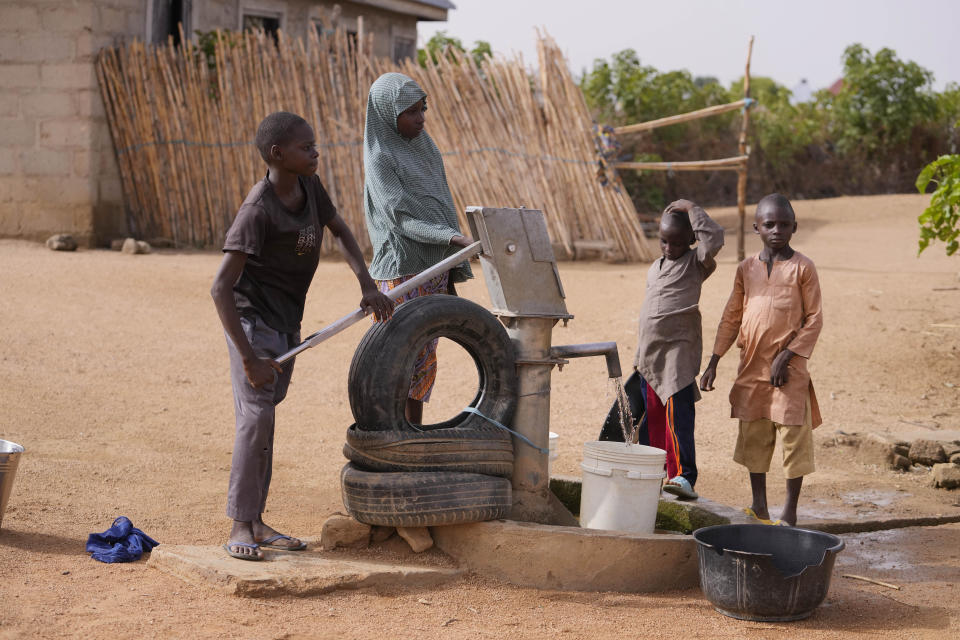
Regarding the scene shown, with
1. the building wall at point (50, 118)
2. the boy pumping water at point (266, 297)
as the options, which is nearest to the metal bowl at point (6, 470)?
the boy pumping water at point (266, 297)

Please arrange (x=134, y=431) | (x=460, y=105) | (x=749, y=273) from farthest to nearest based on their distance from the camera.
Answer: (x=460, y=105)
(x=134, y=431)
(x=749, y=273)

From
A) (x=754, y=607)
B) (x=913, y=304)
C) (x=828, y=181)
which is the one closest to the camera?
(x=754, y=607)

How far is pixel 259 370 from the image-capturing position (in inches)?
141

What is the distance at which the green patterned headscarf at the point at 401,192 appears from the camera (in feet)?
14.1

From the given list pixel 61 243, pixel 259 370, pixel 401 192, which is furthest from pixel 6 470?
pixel 61 243

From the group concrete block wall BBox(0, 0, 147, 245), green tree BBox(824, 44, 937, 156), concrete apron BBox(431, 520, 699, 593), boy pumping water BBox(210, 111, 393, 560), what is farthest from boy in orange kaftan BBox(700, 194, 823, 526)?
green tree BBox(824, 44, 937, 156)

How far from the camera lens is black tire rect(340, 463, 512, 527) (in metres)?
3.67

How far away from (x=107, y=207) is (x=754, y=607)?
9.85 m

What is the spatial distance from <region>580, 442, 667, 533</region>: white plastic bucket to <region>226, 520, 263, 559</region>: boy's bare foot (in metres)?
1.28

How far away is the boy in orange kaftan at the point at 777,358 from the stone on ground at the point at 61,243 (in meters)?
8.25

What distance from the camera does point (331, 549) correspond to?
3893 millimetres

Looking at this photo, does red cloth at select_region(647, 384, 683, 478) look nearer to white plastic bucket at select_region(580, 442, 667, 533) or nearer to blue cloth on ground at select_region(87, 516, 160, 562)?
white plastic bucket at select_region(580, 442, 667, 533)

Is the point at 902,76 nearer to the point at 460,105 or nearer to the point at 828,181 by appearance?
the point at 828,181

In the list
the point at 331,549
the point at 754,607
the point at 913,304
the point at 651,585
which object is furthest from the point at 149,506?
the point at 913,304
